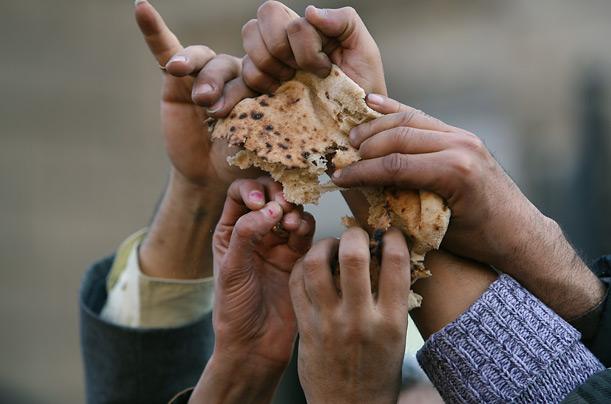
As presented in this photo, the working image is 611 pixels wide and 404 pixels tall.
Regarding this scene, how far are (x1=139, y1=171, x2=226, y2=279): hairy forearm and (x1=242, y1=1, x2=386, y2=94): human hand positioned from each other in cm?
53

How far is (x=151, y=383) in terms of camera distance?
1.94 meters

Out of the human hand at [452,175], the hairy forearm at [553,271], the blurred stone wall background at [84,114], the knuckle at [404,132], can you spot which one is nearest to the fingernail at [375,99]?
the human hand at [452,175]

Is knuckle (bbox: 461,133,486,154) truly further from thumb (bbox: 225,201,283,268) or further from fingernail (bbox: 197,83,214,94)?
fingernail (bbox: 197,83,214,94)

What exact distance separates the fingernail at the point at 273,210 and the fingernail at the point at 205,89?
0.78 ft

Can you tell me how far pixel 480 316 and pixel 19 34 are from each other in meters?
4.35

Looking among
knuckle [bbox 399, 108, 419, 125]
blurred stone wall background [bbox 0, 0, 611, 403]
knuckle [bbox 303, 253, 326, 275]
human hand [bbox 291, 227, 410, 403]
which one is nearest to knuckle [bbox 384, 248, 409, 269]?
human hand [bbox 291, 227, 410, 403]

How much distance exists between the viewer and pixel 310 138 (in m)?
1.24

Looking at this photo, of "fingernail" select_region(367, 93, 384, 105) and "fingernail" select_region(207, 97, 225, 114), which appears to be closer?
"fingernail" select_region(367, 93, 384, 105)

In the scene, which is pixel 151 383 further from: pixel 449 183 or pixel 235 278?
pixel 449 183

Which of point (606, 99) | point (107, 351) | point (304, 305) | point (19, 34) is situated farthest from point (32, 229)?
point (304, 305)

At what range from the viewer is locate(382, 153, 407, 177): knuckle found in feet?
3.58

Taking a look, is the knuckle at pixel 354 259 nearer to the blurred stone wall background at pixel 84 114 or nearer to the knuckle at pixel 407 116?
the knuckle at pixel 407 116

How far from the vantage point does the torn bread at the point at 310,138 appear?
116 centimetres

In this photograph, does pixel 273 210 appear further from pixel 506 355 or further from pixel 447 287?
pixel 506 355
